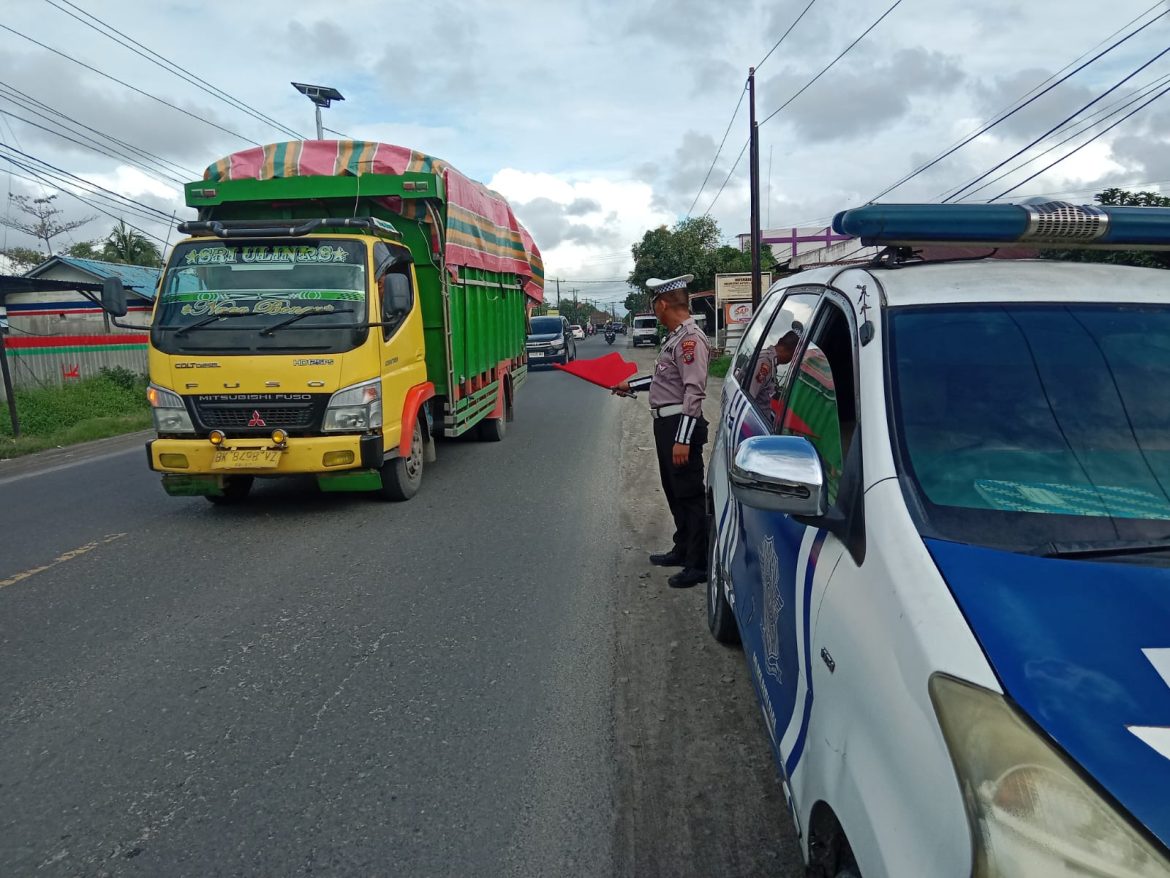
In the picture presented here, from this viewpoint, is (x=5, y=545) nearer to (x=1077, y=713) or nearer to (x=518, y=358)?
(x=1077, y=713)

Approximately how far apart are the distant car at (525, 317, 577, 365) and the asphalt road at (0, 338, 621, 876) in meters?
20.6

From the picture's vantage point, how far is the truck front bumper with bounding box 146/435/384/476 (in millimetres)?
6711

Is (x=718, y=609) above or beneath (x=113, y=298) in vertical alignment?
beneath

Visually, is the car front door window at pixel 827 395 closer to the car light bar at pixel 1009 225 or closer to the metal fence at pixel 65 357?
the car light bar at pixel 1009 225

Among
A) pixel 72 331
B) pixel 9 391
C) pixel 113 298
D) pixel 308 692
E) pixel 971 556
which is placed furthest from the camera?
pixel 72 331

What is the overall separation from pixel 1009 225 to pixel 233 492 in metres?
6.83

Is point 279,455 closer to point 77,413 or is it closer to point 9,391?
point 9,391

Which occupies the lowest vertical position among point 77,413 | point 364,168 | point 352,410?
point 77,413

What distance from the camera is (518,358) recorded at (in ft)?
46.6

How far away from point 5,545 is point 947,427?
6979mm

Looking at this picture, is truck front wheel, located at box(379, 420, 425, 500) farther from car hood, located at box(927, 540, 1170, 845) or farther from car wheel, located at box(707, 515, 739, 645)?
car hood, located at box(927, 540, 1170, 845)

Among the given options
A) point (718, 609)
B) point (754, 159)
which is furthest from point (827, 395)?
point (754, 159)

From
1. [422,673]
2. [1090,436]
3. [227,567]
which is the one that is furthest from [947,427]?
[227,567]

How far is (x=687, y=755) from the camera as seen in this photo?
11.0 feet
